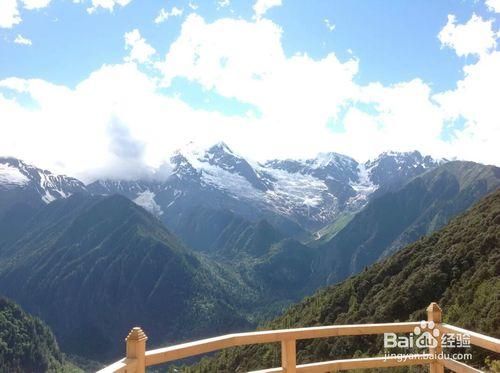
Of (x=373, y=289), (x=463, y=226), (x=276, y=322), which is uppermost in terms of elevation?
(x=463, y=226)

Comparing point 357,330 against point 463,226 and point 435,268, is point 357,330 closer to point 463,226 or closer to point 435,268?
point 435,268

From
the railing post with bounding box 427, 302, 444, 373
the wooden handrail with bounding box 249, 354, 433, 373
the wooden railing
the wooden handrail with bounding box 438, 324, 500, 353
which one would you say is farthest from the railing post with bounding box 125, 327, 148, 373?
the railing post with bounding box 427, 302, 444, 373

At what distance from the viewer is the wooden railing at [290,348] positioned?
6.14m

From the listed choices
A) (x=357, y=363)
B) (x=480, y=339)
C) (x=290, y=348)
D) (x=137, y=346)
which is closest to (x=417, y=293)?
(x=357, y=363)

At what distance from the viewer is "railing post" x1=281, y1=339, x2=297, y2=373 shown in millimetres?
7297

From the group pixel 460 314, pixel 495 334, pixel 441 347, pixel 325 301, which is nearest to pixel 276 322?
pixel 325 301

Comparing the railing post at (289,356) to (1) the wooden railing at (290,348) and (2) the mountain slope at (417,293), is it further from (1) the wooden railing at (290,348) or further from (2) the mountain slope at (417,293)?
(2) the mountain slope at (417,293)

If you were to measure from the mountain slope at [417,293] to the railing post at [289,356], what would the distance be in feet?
115

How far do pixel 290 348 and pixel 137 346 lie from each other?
236 cm

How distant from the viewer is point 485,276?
70062mm

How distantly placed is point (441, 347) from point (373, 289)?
9648 centimetres

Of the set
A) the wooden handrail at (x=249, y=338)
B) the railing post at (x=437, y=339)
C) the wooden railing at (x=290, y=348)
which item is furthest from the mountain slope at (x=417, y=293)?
the wooden handrail at (x=249, y=338)

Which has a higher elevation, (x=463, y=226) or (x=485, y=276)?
(x=463, y=226)

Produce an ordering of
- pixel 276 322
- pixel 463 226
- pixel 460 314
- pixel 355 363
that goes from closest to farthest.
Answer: pixel 355 363, pixel 460 314, pixel 463 226, pixel 276 322
